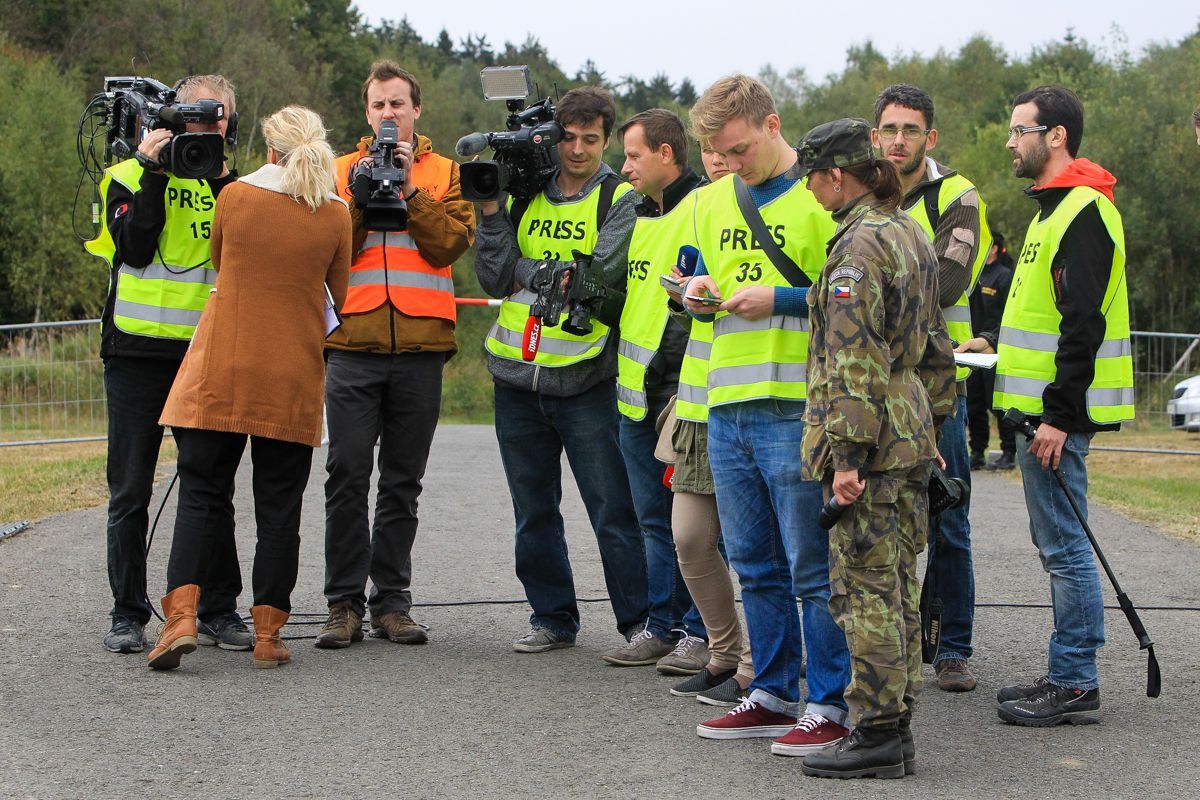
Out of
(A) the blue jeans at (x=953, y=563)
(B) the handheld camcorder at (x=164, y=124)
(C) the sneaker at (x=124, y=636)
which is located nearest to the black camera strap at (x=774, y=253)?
(A) the blue jeans at (x=953, y=563)

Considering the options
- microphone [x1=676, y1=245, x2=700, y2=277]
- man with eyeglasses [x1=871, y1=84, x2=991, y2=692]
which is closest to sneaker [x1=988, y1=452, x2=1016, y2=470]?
man with eyeglasses [x1=871, y1=84, x2=991, y2=692]

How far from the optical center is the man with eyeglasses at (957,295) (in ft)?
19.0

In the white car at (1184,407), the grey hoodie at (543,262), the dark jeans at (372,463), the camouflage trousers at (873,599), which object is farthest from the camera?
the white car at (1184,407)

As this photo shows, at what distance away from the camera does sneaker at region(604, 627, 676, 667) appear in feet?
20.1

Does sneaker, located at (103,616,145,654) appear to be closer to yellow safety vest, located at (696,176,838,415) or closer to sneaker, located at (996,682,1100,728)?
yellow safety vest, located at (696,176,838,415)

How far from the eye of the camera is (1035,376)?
17.7 ft

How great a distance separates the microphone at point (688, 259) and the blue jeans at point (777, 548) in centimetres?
55

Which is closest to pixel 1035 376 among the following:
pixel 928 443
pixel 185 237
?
pixel 928 443

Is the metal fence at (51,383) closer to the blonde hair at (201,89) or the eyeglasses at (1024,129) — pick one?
the blonde hair at (201,89)

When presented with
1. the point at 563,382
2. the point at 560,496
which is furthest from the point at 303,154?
the point at 560,496

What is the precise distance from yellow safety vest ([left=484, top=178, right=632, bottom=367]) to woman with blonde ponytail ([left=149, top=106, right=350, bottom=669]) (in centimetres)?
76

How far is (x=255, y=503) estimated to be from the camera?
238 inches

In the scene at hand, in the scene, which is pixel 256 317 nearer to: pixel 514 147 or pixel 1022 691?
pixel 514 147

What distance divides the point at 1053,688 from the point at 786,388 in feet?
5.28
